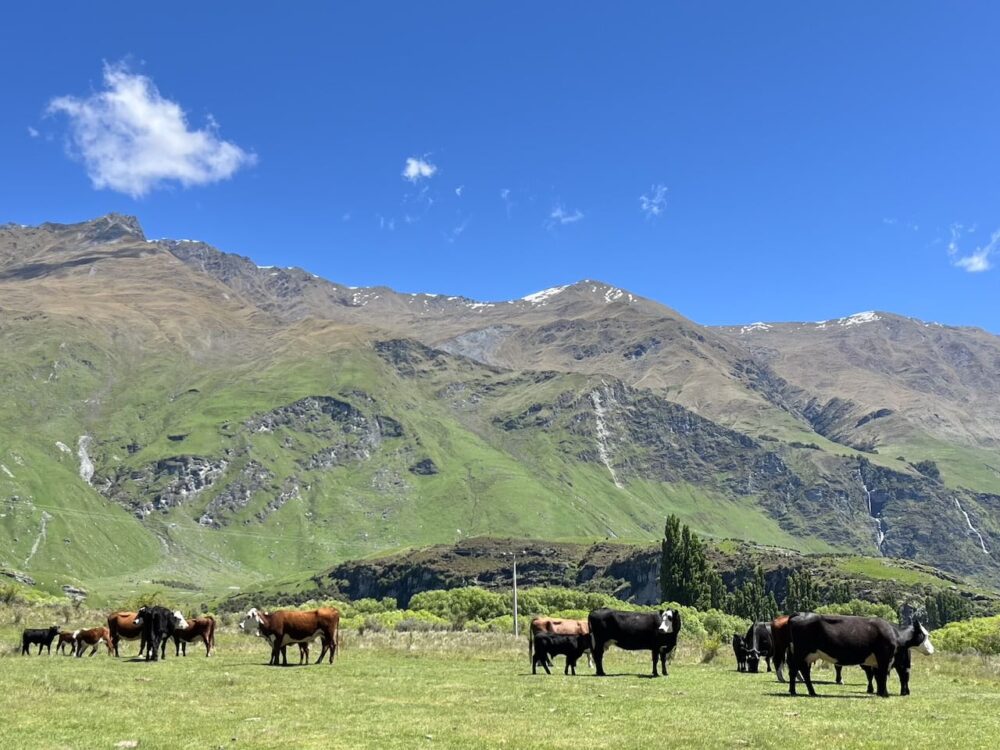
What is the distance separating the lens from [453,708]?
2375cm

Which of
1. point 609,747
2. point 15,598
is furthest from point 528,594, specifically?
point 609,747

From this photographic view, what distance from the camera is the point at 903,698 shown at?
2636 centimetres

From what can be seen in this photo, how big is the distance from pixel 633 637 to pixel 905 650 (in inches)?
415

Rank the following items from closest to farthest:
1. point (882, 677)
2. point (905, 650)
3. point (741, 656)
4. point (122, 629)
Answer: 1. point (882, 677)
2. point (905, 650)
3. point (741, 656)
4. point (122, 629)

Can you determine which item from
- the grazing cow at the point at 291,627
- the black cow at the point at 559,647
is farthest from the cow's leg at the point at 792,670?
the grazing cow at the point at 291,627

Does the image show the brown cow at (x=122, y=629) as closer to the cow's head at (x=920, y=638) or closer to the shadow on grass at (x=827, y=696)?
the shadow on grass at (x=827, y=696)

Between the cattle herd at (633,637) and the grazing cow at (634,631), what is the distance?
0.14ft

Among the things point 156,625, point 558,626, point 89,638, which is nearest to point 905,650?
point 558,626

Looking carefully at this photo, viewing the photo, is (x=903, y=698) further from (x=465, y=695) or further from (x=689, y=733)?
(x=465, y=695)

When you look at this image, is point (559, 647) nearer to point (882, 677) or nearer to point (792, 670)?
point (792, 670)

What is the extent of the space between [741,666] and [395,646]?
70.4ft

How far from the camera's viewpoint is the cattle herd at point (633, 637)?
85.4ft

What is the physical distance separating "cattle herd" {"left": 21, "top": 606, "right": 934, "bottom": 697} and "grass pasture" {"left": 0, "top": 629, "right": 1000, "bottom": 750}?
3.77ft

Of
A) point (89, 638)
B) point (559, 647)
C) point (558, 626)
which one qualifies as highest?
point (558, 626)
